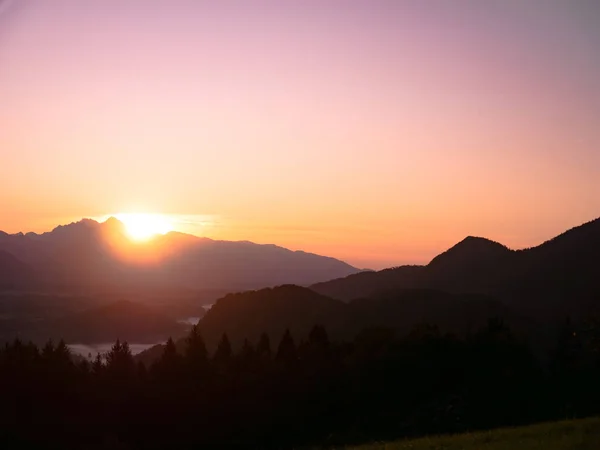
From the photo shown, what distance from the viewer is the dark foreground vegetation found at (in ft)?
158

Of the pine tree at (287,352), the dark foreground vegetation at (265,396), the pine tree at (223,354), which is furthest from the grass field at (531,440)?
the pine tree at (223,354)

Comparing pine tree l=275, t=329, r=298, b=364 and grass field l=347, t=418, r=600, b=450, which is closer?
grass field l=347, t=418, r=600, b=450

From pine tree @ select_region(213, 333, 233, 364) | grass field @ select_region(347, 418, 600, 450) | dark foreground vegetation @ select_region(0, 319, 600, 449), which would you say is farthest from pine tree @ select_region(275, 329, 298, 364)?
grass field @ select_region(347, 418, 600, 450)

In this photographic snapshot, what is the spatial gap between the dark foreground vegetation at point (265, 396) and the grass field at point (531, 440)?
18.5 m

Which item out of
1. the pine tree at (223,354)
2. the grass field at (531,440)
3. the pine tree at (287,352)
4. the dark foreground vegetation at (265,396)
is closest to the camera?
the grass field at (531,440)

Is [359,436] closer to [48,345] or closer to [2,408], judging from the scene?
[2,408]

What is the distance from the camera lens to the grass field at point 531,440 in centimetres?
1797

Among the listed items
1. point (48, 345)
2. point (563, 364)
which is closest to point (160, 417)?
point (48, 345)

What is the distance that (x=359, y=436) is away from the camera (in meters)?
39.8

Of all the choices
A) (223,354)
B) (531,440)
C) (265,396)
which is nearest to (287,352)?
(223,354)

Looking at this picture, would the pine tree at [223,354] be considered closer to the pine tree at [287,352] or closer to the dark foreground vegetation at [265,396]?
the dark foreground vegetation at [265,396]

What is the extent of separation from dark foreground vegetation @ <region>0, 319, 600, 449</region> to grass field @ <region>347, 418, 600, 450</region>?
60.8 feet

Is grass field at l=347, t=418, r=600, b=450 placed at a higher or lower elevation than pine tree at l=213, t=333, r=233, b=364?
higher

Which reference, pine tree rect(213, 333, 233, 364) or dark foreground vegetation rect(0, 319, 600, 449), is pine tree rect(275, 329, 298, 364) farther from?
pine tree rect(213, 333, 233, 364)
